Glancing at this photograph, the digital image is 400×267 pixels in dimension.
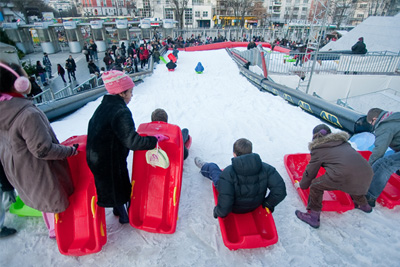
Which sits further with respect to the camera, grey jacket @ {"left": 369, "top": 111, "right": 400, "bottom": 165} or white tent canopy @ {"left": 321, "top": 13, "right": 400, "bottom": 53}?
white tent canopy @ {"left": 321, "top": 13, "right": 400, "bottom": 53}

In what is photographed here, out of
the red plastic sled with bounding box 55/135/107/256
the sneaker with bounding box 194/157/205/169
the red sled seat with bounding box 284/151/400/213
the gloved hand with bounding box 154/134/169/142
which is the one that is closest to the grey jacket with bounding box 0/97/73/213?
the red plastic sled with bounding box 55/135/107/256

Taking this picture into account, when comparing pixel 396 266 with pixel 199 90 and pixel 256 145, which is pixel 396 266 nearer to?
pixel 256 145

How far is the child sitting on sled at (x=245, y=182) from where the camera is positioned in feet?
7.04

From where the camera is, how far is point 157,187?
9.03 ft

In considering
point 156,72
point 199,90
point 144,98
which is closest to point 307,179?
point 144,98

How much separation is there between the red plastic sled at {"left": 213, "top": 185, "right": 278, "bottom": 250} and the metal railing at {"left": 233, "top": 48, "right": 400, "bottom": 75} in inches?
336

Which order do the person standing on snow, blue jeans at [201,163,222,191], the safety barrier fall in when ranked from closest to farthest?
the person standing on snow
blue jeans at [201,163,222,191]
the safety barrier

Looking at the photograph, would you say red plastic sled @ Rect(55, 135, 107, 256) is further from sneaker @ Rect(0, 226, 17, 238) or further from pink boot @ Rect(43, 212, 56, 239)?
sneaker @ Rect(0, 226, 17, 238)

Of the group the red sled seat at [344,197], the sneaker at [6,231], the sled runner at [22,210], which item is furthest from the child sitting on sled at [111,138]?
the red sled seat at [344,197]

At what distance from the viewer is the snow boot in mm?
2654

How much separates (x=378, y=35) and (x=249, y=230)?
20.1m

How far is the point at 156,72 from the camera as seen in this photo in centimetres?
1184

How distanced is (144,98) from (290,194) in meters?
5.34

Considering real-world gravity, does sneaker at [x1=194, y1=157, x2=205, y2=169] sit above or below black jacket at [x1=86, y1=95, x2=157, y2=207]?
below
